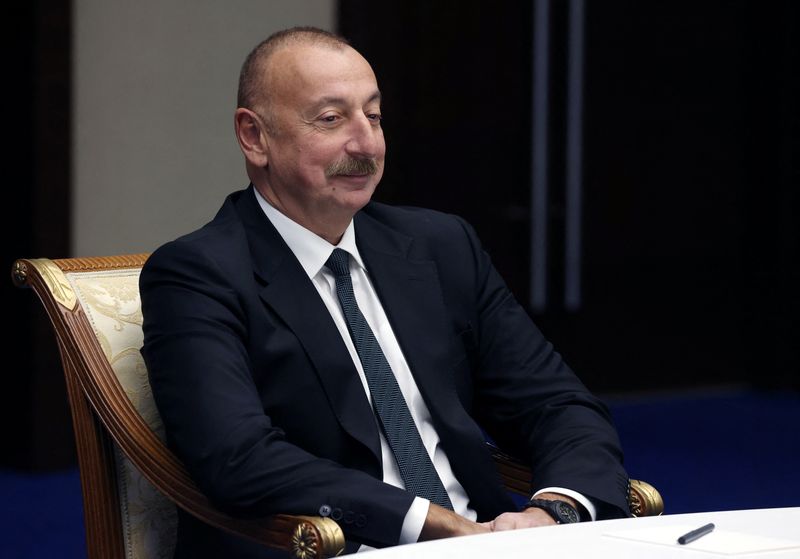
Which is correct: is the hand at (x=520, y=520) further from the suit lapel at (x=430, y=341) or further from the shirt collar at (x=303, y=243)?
the shirt collar at (x=303, y=243)

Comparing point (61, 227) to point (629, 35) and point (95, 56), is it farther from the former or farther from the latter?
point (629, 35)

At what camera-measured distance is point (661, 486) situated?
16.8ft

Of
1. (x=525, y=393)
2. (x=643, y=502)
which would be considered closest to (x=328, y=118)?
(x=525, y=393)

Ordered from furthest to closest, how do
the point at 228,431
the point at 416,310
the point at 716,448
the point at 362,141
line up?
the point at 716,448
the point at 416,310
the point at 362,141
the point at 228,431

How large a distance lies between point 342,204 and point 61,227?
3.21 m

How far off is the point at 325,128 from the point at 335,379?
0.41 metres

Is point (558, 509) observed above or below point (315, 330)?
below

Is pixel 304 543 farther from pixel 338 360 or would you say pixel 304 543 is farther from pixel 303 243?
pixel 303 243

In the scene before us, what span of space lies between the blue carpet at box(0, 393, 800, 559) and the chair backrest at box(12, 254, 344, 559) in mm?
2020

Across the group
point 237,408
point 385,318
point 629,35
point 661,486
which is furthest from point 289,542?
point 629,35

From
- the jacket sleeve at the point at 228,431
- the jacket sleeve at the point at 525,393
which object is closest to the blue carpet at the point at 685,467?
the jacket sleeve at the point at 525,393

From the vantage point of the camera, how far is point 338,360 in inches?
83.3

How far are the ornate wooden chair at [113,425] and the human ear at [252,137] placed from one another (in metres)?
0.33

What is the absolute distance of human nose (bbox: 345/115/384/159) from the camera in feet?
7.13
